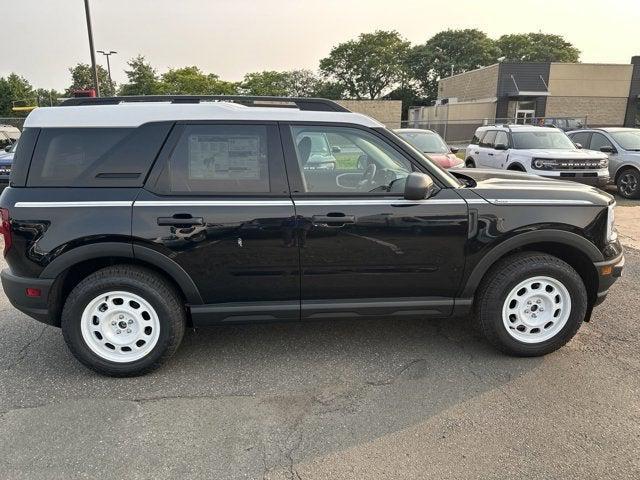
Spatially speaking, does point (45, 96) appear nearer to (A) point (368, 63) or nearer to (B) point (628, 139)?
(A) point (368, 63)

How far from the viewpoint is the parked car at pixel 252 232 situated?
3291 millimetres

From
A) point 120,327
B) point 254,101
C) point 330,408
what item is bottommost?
point 330,408

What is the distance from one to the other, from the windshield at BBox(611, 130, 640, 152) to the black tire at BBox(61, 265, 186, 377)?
1171 cm

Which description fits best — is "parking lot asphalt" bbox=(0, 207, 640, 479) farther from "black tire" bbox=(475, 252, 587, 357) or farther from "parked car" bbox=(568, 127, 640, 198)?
"parked car" bbox=(568, 127, 640, 198)

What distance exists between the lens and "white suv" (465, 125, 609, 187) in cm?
1011

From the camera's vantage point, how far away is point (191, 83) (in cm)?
4841

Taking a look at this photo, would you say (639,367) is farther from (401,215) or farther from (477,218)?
(401,215)

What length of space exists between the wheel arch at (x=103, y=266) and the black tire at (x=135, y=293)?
0.21 ft

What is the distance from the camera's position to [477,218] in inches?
137

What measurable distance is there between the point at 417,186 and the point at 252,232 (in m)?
1.16

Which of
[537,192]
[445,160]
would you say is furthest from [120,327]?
[445,160]

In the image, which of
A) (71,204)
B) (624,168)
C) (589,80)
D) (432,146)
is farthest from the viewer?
(589,80)

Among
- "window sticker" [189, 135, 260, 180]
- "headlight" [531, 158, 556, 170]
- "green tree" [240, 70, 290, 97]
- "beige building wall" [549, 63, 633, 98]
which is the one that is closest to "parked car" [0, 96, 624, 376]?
"window sticker" [189, 135, 260, 180]

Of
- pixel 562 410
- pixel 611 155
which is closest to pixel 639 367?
pixel 562 410
